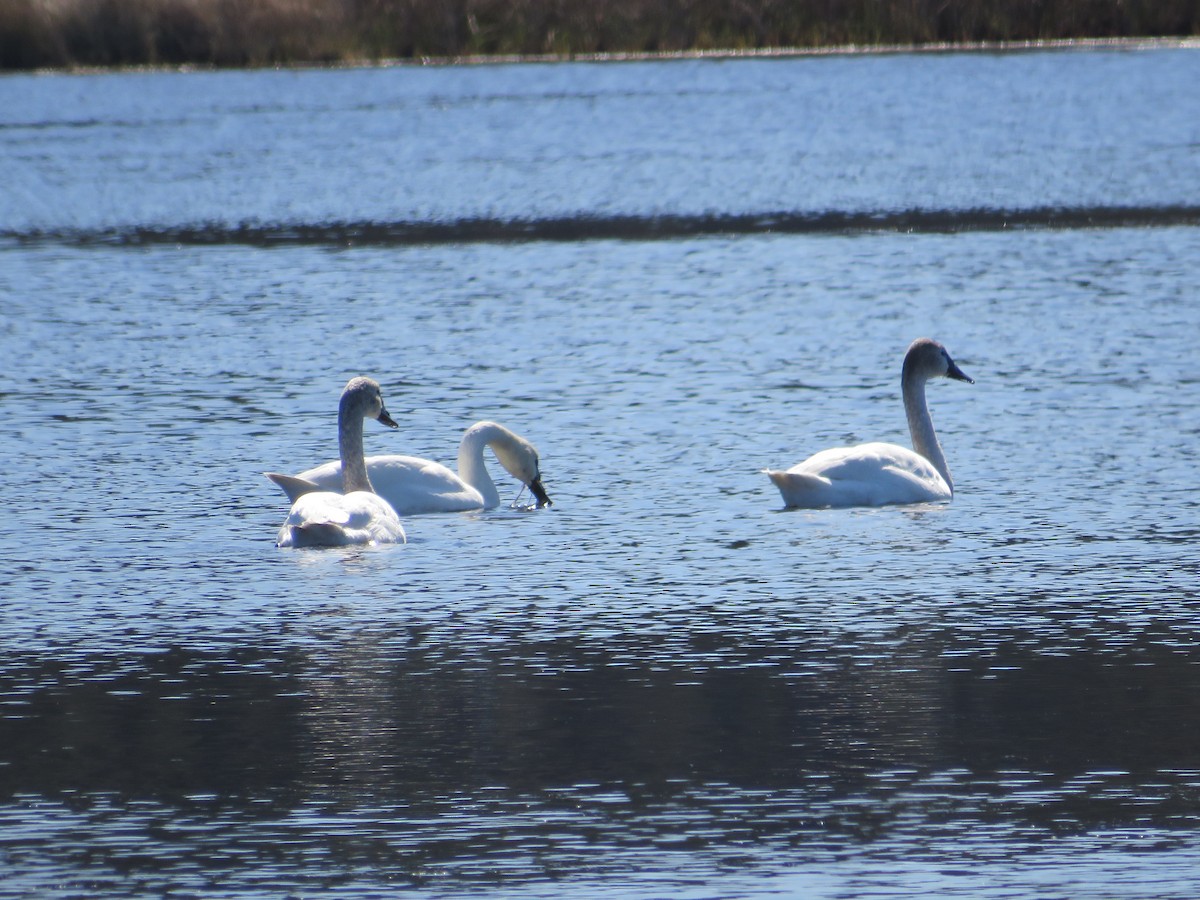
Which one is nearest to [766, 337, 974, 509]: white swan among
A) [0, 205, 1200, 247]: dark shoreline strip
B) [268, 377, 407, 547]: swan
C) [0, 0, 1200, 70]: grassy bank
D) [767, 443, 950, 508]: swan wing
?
[767, 443, 950, 508]: swan wing

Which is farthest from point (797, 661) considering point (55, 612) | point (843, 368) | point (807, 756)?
point (843, 368)

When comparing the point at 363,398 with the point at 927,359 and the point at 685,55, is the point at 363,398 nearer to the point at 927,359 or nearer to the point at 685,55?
the point at 927,359

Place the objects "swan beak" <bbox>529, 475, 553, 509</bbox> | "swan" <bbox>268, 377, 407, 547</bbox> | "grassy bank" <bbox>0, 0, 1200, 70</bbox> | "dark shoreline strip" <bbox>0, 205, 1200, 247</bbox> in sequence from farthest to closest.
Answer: "grassy bank" <bbox>0, 0, 1200, 70</bbox>
"dark shoreline strip" <bbox>0, 205, 1200, 247</bbox>
"swan beak" <bbox>529, 475, 553, 509</bbox>
"swan" <bbox>268, 377, 407, 547</bbox>

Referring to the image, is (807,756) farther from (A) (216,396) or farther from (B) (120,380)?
(B) (120,380)

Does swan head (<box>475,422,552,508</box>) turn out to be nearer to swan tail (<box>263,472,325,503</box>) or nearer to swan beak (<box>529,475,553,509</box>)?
swan beak (<box>529,475,553,509</box>)

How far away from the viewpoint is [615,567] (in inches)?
282

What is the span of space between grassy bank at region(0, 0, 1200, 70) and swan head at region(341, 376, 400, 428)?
26005 mm

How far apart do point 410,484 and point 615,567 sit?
150 centimetres

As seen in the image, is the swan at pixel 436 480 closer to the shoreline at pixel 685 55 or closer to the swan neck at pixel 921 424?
the swan neck at pixel 921 424

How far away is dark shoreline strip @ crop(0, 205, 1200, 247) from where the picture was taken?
1753cm

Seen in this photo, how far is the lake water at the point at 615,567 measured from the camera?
14.7 feet

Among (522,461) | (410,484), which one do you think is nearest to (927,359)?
(522,461)

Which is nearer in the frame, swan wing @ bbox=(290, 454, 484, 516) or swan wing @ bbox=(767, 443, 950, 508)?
swan wing @ bbox=(767, 443, 950, 508)

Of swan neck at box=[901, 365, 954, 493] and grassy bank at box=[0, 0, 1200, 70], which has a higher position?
grassy bank at box=[0, 0, 1200, 70]
